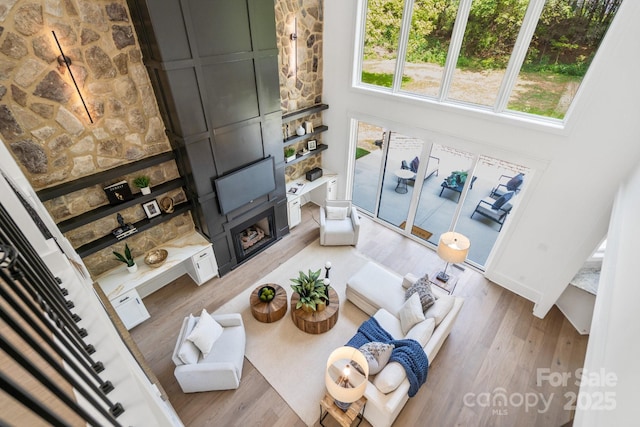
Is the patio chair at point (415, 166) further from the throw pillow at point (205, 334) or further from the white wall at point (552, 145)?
the throw pillow at point (205, 334)

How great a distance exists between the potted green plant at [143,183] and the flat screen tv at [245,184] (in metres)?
0.89

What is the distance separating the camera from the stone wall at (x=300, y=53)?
4.89 m

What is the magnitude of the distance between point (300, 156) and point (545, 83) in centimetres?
410

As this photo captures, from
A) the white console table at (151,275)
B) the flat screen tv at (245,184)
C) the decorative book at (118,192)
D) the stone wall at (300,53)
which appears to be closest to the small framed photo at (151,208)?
the decorative book at (118,192)

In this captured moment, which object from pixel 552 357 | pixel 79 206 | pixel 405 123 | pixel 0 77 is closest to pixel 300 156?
pixel 405 123

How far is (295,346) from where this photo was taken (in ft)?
13.7

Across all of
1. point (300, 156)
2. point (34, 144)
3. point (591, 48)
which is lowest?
point (300, 156)

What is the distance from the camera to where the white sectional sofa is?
3115 mm

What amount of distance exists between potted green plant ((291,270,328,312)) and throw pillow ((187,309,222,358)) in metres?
1.14

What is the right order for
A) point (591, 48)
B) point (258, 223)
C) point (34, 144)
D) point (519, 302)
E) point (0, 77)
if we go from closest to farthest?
point (0, 77), point (34, 144), point (591, 48), point (519, 302), point (258, 223)

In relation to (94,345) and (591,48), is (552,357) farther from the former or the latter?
(94,345)

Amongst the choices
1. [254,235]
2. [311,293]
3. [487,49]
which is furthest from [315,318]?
[487,49]

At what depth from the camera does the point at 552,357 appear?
13.5 feet

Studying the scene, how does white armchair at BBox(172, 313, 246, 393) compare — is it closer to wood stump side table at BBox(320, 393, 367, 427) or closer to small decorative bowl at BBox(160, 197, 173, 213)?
wood stump side table at BBox(320, 393, 367, 427)
